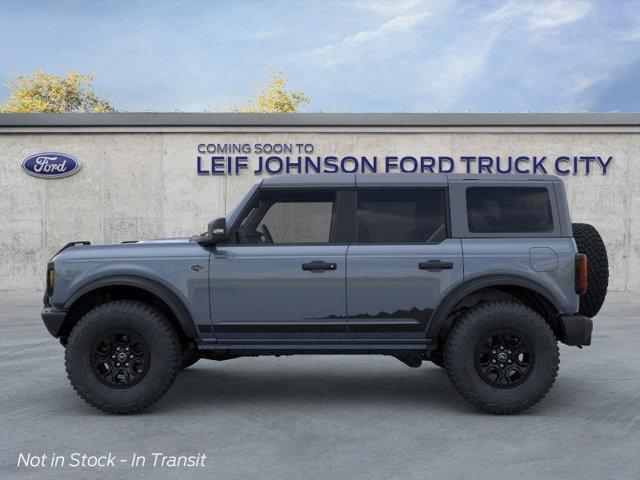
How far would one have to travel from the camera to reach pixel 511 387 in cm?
590

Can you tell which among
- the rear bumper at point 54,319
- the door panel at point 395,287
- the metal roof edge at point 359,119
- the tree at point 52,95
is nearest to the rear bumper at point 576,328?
the door panel at point 395,287

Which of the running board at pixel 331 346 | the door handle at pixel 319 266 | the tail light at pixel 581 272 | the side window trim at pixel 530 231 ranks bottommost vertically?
the running board at pixel 331 346

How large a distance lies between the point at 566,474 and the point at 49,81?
5377 centimetres

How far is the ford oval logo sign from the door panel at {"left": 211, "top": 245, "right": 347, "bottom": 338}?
13430 mm

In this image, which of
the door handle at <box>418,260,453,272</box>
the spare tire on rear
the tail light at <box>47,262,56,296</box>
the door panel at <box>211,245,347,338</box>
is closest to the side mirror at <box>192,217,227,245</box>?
the door panel at <box>211,245,347,338</box>

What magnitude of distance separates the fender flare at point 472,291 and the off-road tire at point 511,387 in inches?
7.0

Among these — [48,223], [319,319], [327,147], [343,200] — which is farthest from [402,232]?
[48,223]

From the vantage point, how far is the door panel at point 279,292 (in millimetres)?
5973

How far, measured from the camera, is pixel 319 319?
5.99 meters

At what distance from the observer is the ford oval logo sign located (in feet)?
60.2

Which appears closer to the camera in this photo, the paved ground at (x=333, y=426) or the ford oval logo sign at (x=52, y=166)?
the paved ground at (x=333, y=426)

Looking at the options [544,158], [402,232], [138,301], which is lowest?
[138,301]

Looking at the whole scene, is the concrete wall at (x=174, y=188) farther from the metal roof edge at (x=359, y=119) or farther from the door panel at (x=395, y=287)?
the door panel at (x=395, y=287)

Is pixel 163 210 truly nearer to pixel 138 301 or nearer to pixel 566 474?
pixel 138 301
